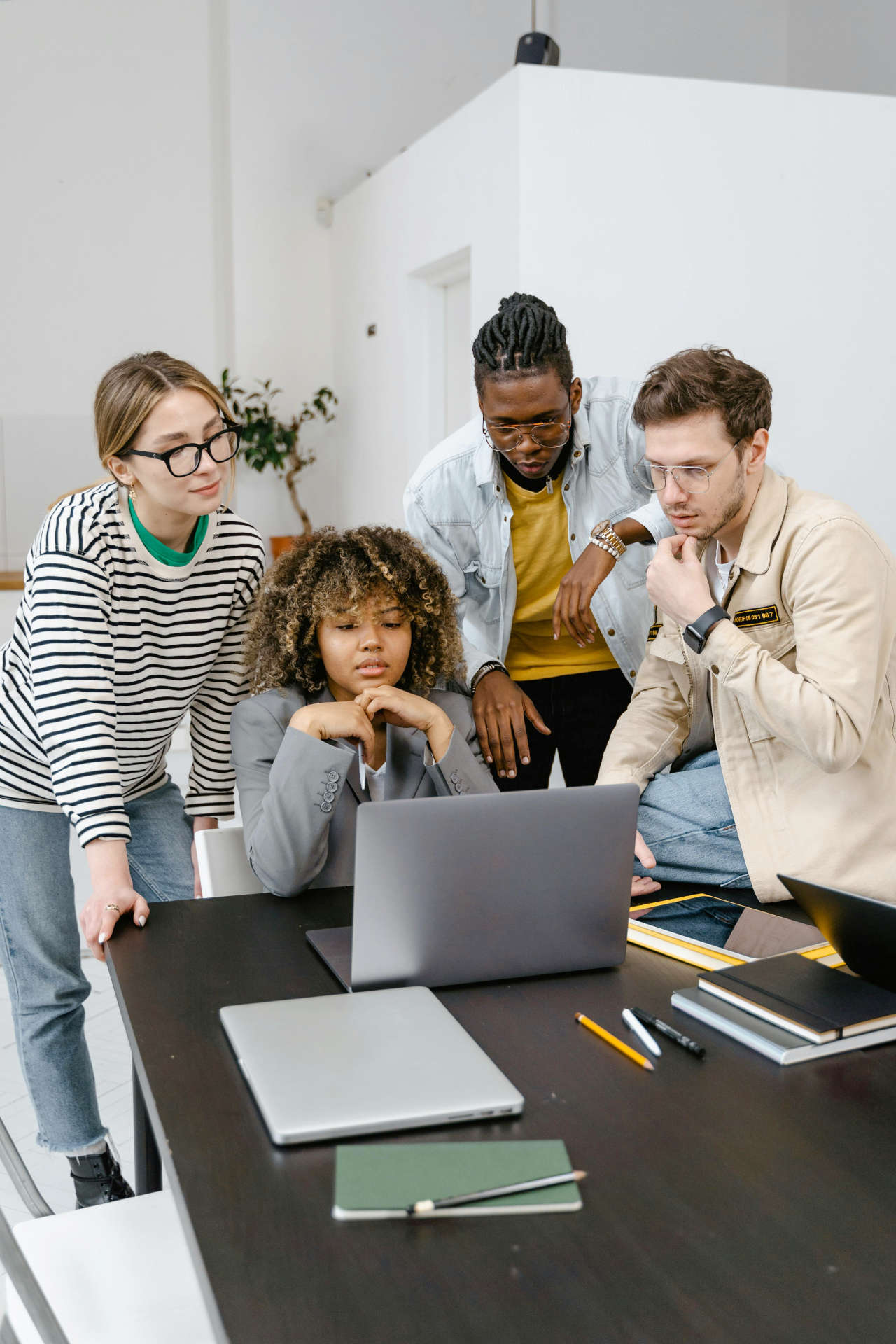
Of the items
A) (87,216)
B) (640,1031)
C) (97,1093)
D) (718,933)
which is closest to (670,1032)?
(640,1031)

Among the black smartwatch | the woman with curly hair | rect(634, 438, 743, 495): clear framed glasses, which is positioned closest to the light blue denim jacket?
the woman with curly hair

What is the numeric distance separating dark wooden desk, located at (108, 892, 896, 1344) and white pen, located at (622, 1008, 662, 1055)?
Answer: 0.9 inches

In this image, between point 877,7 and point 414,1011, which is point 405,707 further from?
point 877,7

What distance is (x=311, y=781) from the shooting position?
1.52 m

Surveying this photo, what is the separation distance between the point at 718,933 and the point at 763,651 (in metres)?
0.38

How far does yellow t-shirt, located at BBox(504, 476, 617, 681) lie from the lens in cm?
221

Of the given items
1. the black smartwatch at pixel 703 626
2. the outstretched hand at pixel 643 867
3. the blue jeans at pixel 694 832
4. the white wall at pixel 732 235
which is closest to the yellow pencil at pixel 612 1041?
the outstretched hand at pixel 643 867

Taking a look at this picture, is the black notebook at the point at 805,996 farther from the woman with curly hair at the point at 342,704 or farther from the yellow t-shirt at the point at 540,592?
the yellow t-shirt at the point at 540,592

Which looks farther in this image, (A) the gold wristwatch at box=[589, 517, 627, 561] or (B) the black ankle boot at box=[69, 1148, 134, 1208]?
(A) the gold wristwatch at box=[589, 517, 627, 561]

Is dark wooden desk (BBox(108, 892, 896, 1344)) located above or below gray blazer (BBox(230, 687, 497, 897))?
below

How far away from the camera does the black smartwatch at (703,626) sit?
153cm

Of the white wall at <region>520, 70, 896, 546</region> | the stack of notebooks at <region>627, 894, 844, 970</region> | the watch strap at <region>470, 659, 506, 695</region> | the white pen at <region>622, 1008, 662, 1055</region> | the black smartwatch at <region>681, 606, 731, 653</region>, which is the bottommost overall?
the stack of notebooks at <region>627, 894, 844, 970</region>

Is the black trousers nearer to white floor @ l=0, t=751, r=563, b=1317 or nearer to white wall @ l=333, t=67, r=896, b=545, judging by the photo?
white floor @ l=0, t=751, r=563, b=1317

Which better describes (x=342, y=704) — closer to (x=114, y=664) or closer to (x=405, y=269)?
(x=114, y=664)
